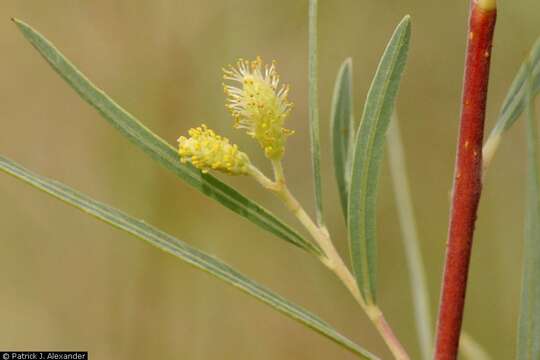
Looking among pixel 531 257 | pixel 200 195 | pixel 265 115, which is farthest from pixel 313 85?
pixel 200 195

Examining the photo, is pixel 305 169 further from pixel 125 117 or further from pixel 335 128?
pixel 125 117

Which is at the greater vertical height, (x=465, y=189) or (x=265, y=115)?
(x=265, y=115)

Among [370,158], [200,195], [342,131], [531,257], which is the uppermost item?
[200,195]

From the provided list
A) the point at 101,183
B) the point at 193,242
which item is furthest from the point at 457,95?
the point at 101,183

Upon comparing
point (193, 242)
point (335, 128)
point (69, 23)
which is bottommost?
point (335, 128)

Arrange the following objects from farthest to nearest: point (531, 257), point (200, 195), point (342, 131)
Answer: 1. point (200, 195)
2. point (342, 131)
3. point (531, 257)

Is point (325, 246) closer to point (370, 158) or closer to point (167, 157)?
point (370, 158)

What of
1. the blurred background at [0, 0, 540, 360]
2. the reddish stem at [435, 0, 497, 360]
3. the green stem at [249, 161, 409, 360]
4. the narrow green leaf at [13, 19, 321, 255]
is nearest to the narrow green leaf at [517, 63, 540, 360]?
the reddish stem at [435, 0, 497, 360]
